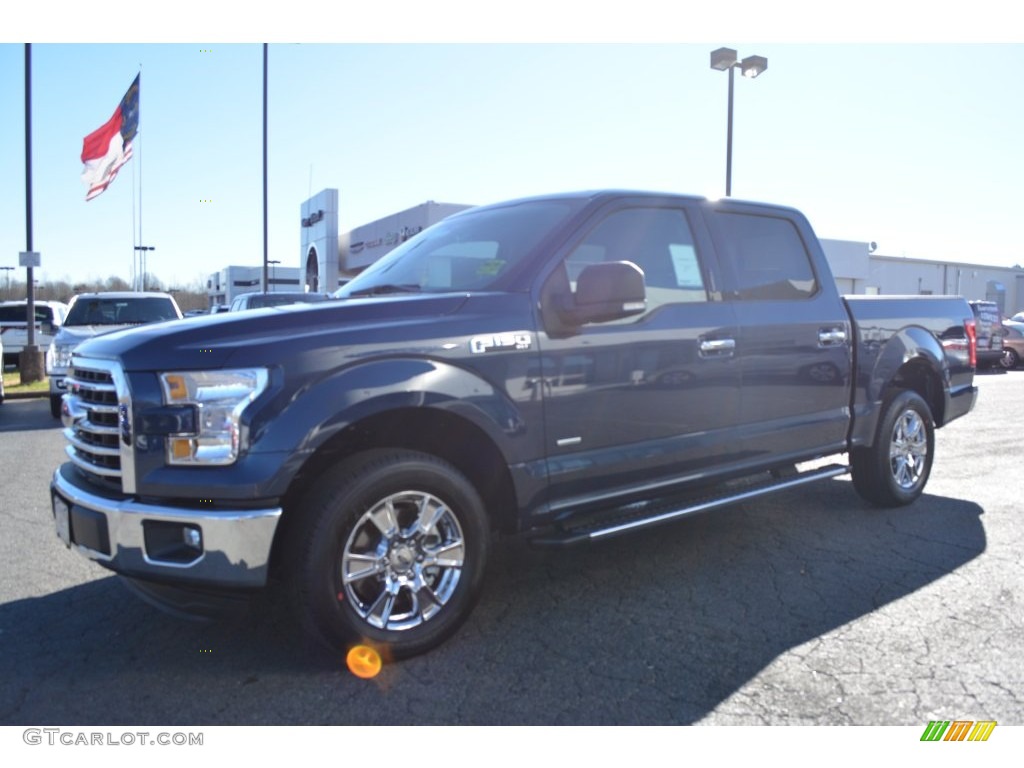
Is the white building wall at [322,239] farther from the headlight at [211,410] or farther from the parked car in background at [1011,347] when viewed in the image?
the headlight at [211,410]

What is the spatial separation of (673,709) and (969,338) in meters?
4.69

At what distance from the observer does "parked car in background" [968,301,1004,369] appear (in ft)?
64.3

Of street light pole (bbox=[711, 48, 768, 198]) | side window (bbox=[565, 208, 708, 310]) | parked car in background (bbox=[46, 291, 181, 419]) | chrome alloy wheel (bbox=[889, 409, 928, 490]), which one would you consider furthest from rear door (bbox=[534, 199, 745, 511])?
street light pole (bbox=[711, 48, 768, 198])

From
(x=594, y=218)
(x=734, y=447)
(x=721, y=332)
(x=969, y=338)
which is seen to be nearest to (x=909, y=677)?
(x=734, y=447)

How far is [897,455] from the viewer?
5652mm

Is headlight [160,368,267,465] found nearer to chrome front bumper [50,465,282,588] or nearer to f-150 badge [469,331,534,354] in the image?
chrome front bumper [50,465,282,588]

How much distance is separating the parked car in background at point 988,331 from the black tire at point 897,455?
1583 cm

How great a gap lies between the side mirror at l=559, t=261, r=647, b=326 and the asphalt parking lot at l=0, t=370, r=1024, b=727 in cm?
138

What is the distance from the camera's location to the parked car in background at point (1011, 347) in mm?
21516

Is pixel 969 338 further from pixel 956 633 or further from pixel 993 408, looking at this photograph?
pixel 993 408

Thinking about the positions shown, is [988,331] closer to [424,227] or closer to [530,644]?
[424,227]

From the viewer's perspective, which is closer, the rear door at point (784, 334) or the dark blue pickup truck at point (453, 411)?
the dark blue pickup truck at point (453, 411)

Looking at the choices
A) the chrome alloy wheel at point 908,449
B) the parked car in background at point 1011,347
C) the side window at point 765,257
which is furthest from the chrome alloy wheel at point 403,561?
the parked car in background at point 1011,347

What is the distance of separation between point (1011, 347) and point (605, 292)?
22.2 metres
